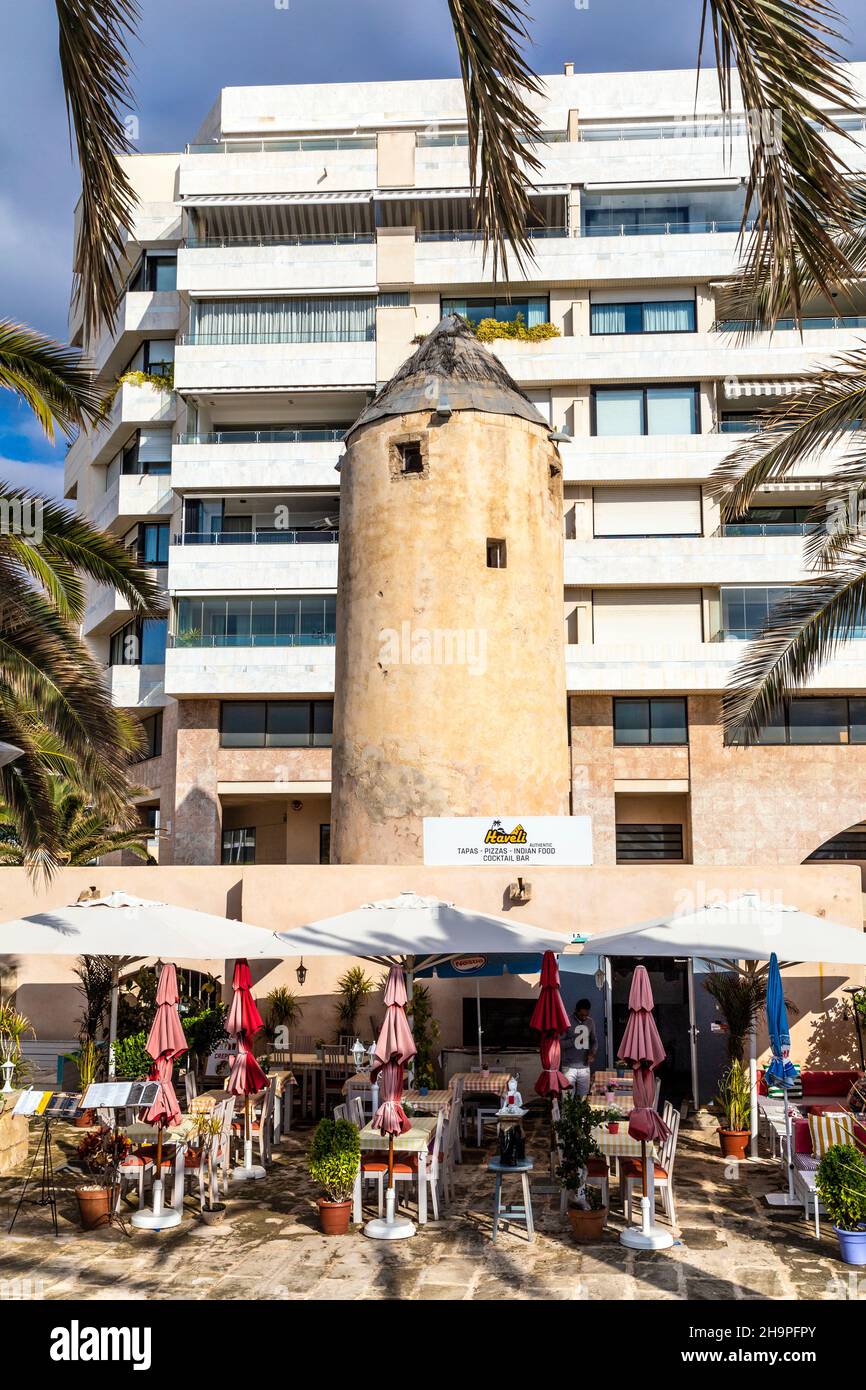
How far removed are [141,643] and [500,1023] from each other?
1026 inches

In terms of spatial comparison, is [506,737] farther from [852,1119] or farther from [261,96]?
[261,96]

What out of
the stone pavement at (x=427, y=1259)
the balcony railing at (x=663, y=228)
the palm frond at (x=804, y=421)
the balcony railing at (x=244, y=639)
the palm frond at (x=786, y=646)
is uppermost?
the balcony railing at (x=663, y=228)

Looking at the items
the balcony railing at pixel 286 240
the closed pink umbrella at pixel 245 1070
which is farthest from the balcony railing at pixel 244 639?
the closed pink umbrella at pixel 245 1070

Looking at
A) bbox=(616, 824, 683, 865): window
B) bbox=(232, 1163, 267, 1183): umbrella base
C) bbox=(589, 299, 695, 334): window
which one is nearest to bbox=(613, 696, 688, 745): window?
bbox=(616, 824, 683, 865): window

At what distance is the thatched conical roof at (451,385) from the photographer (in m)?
22.2

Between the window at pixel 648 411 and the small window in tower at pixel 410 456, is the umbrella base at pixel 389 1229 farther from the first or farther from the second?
the window at pixel 648 411

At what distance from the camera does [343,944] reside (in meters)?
14.3

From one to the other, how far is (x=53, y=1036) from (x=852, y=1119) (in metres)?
Answer: 13.6

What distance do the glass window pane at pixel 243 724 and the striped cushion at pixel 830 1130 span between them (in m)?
28.8

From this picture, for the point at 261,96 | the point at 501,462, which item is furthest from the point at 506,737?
the point at 261,96

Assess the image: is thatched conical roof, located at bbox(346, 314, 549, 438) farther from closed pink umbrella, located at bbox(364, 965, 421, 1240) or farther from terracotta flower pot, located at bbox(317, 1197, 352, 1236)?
terracotta flower pot, located at bbox(317, 1197, 352, 1236)

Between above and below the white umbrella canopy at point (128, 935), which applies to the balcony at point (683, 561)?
above

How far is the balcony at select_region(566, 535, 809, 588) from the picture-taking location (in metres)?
38.1

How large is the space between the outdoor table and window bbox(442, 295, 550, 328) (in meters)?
32.5
